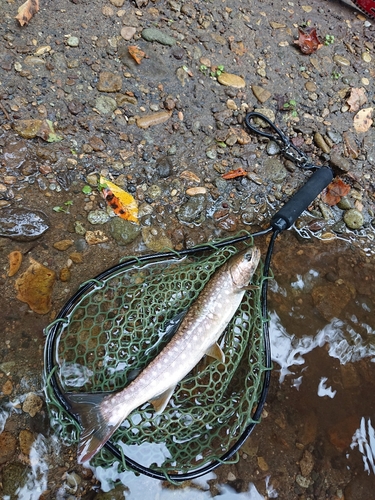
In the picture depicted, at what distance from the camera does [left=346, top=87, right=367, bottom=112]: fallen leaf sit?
15.5 ft

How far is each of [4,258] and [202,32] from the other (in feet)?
10.5

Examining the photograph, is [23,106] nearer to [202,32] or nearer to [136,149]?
[136,149]

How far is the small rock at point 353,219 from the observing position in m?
4.27

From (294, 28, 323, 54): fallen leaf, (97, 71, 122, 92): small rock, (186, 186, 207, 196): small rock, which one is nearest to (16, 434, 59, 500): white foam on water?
(186, 186, 207, 196): small rock

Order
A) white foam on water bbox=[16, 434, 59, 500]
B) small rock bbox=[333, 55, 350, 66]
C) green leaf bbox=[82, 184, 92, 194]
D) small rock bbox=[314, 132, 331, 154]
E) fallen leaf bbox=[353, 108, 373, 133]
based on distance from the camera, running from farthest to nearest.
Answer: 1. small rock bbox=[333, 55, 350, 66]
2. fallen leaf bbox=[353, 108, 373, 133]
3. small rock bbox=[314, 132, 331, 154]
4. green leaf bbox=[82, 184, 92, 194]
5. white foam on water bbox=[16, 434, 59, 500]

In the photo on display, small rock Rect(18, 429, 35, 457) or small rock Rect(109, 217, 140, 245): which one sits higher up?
small rock Rect(109, 217, 140, 245)

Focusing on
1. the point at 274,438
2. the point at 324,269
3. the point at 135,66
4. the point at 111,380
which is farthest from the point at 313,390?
the point at 135,66

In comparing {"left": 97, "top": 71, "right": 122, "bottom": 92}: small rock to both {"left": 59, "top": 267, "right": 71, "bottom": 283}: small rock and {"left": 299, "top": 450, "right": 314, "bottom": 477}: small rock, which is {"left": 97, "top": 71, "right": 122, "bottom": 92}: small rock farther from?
{"left": 299, "top": 450, "right": 314, "bottom": 477}: small rock

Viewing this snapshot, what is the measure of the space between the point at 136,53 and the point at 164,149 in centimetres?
106

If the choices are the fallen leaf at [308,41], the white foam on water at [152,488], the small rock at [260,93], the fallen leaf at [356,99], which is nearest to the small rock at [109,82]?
the small rock at [260,93]

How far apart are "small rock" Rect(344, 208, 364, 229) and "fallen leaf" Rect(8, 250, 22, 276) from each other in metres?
3.19

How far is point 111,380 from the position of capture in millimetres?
3188

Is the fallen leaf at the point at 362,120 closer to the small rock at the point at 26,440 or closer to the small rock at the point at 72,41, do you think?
the small rock at the point at 72,41

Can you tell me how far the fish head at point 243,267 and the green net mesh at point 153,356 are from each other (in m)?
0.14
